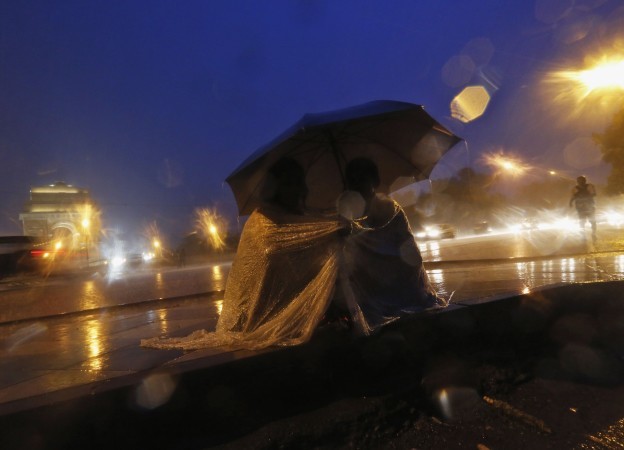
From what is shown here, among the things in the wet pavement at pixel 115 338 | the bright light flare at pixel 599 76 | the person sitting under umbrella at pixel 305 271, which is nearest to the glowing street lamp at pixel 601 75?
the bright light flare at pixel 599 76

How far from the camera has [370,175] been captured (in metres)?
3.77

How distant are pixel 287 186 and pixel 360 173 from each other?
717 millimetres

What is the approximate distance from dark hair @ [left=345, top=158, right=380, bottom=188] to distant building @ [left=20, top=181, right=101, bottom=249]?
149ft

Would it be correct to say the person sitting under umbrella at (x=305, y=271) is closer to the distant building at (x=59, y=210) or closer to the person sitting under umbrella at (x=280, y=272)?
the person sitting under umbrella at (x=280, y=272)

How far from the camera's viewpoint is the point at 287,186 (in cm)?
362

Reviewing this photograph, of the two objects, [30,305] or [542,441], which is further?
[30,305]

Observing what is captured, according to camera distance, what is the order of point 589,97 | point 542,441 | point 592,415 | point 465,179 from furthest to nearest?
1. point 465,179
2. point 589,97
3. point 592,415
4. point 542,441

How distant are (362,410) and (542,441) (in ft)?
3.75

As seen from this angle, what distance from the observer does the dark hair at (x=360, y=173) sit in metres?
3.75

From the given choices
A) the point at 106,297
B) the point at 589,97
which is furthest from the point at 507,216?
the point at 106,297

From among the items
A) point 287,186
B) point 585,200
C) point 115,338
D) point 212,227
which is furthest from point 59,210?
point 287,186

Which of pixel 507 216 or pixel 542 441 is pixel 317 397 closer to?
pixel 542 441

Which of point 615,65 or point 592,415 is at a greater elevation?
point 615,65

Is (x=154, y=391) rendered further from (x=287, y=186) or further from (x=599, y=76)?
(x=599, y=76)
